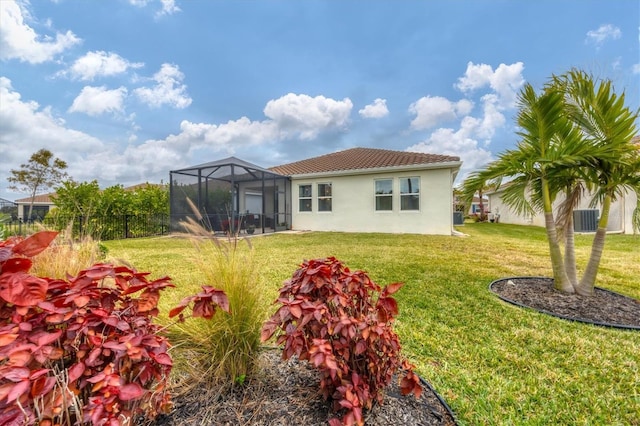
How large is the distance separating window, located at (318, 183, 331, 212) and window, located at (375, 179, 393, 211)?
2585mm

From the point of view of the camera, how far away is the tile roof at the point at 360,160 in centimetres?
1302

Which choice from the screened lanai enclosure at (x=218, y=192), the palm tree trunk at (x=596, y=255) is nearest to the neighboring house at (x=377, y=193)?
the screened lanai enclosure at (x=218, y=192)

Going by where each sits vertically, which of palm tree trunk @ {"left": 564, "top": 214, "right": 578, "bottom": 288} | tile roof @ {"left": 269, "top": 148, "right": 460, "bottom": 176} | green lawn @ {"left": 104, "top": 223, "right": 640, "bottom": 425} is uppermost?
tile roof @ {"left": 269, "top": 148, "right": 460, "bottom": 176}

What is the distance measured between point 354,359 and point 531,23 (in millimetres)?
10026

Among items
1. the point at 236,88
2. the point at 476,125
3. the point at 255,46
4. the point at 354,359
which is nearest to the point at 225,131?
the point at 236,88

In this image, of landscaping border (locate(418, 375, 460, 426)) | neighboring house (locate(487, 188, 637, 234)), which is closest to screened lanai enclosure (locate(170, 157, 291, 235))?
landscaping border (locate(418, 375, 460, 426))

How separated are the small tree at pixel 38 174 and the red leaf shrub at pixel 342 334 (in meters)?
29.2

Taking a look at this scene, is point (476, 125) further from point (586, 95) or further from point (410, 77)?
point (586, 95)

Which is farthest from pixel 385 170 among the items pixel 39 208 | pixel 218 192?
pixel 39 208

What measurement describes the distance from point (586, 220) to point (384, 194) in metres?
9.60

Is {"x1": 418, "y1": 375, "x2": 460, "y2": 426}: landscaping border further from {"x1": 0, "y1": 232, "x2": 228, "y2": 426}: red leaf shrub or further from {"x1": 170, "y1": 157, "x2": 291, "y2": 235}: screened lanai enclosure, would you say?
{"x1": 170, "y1": 157, "x2": 291, "y2": 235}: screened lanai enclosure

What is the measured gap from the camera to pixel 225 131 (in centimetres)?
1683

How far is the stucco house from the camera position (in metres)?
12.4

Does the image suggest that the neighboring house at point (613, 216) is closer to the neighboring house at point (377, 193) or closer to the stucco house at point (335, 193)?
the neighboring house at point (377, 193)
